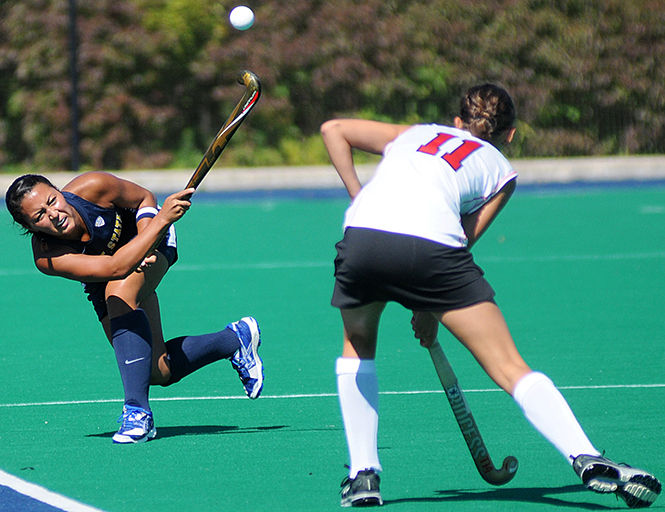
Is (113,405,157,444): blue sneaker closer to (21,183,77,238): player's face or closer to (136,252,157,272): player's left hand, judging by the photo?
(136,252,157,272): player's left hand

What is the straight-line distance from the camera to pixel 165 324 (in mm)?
8891

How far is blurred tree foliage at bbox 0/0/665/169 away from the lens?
2286 cm

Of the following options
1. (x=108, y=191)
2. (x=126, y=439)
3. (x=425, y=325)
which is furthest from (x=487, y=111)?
(x=126, y=439)

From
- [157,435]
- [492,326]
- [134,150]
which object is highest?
[492,326]

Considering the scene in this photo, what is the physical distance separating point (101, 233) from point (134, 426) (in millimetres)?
852

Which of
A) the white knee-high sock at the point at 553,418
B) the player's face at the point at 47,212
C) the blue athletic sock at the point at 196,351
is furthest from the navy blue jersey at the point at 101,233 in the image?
the white knee-high sock at the point at 553,418

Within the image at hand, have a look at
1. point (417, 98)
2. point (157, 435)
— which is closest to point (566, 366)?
point (157, 435)

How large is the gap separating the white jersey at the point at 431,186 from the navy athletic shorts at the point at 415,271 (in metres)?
0.04

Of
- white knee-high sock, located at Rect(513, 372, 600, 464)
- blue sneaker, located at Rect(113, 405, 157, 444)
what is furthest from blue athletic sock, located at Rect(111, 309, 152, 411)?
white knee-high sock, located at Rect(513, 372, 600, 464)

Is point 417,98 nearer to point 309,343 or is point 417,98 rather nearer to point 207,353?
point 309,343

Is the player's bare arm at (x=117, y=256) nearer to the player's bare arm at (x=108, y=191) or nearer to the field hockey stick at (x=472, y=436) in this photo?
the player's bare arm at (x=108, y=191)

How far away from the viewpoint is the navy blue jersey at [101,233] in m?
5.45

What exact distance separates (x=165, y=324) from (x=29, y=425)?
3.13 m

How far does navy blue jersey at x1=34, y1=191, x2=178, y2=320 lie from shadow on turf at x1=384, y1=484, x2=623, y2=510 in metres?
1.88
